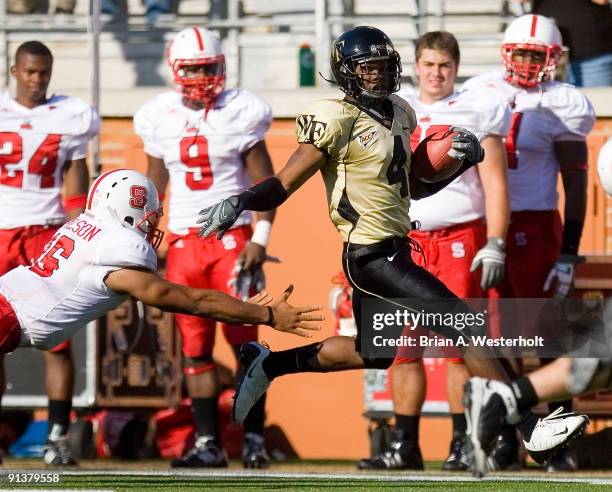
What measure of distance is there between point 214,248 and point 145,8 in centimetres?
395

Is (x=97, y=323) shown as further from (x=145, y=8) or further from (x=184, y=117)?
(x=145, y=8)

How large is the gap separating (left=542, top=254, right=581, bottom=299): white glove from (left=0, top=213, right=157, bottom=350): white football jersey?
2293mm

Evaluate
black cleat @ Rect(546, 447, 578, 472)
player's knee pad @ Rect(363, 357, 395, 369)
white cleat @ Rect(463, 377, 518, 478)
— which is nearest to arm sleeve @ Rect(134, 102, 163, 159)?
player's knee pad @ Rect(363, 357, 395, 369)

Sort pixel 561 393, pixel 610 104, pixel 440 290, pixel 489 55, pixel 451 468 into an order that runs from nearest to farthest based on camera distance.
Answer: pixel 561 393 → pixel 440 290 → pixel 451 468 → pixel 610 104 → pixel 489 55

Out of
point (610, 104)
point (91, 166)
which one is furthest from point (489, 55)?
point (91, 166)

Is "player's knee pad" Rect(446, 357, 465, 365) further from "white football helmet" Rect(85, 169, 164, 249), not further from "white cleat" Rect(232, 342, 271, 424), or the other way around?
"white football helmet" Rect(85, 169, 164, 249)

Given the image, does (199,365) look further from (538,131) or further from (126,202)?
(538,131)

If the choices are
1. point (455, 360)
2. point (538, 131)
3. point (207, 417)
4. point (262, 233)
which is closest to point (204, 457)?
point (207, 417)

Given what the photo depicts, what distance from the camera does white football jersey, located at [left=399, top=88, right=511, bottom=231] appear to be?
317 inches

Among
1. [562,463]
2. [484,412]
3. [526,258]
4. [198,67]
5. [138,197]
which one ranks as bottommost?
[562,463]

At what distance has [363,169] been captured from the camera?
6773 mm

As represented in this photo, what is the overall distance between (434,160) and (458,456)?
1.62 meters

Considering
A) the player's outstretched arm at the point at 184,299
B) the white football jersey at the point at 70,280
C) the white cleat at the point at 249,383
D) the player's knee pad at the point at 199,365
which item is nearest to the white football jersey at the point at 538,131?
the player's knee pad at the point at 199,365

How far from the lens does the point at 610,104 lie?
9055mm
